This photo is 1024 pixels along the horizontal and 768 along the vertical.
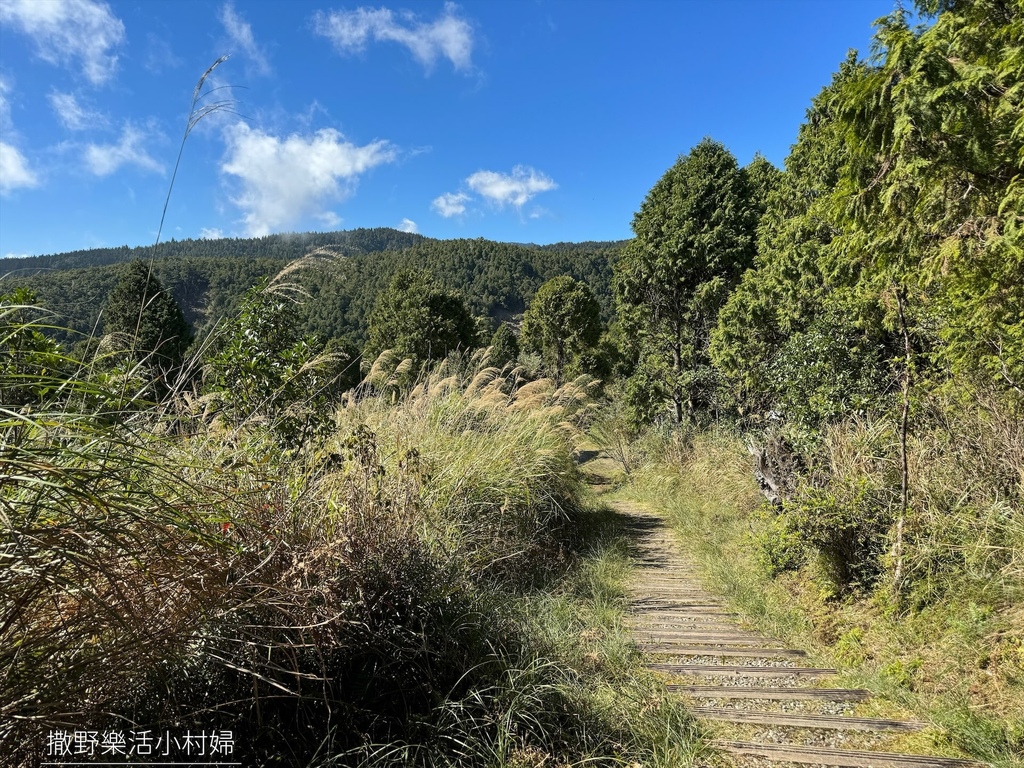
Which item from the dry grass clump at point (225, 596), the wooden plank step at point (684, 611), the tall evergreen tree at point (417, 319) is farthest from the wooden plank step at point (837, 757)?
the tall evergreen tree at point (417, 319)

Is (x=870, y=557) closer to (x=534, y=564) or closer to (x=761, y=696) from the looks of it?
(x=761, y=696)

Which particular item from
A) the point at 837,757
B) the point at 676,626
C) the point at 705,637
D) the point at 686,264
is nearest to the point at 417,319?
the point at 686,264

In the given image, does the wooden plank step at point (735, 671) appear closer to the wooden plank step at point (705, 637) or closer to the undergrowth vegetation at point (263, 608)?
the undergrowth vegetation at point (263, 608)

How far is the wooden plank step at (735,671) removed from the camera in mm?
2844

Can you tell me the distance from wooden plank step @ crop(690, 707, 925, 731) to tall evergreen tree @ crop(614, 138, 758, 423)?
8208 millimetres

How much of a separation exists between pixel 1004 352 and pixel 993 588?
5.91 ft

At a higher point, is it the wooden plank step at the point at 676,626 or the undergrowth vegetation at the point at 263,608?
the undergrowth vegetation at the point at 263,608

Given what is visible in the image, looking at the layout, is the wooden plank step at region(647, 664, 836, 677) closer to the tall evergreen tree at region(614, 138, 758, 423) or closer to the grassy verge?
the grassy verge

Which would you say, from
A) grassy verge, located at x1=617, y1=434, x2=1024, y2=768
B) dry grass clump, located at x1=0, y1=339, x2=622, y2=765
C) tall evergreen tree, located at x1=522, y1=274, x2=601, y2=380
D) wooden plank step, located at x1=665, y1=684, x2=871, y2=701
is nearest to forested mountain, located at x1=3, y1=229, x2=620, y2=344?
dry grass clump, located at x1=0, y1=339, x2=622, y2=765

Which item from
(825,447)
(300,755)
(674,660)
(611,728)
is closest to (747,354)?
(825,447)

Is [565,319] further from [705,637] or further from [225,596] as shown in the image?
[225,596]

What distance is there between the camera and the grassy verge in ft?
7.39

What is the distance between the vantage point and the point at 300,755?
5.57ft

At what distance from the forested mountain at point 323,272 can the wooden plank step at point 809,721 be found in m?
2.85
